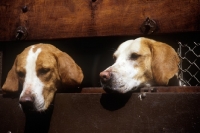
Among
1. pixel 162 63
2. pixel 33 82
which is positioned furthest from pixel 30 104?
pixel 162 63

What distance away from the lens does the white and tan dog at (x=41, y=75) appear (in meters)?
3.02

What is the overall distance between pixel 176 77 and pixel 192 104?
40.9 inches

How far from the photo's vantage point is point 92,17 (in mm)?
3594

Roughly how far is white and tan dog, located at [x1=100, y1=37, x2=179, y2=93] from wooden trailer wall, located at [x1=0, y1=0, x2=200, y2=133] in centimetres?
14

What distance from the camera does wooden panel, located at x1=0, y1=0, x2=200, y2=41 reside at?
329 centimetres

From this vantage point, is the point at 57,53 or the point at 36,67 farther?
the point at 57,53

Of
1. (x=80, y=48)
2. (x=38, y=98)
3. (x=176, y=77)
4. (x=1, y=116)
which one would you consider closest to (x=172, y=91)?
(x=176, y=77)

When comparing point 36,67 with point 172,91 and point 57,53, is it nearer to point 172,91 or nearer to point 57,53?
point 57,53

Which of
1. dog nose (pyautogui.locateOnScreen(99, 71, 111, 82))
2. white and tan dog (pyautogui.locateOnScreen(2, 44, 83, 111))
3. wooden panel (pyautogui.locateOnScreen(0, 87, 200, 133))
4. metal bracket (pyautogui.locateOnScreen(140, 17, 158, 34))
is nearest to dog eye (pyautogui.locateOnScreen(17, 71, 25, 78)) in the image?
white and tan dog (pyautogui.locateOnScreen(2, 44, 83, 111))

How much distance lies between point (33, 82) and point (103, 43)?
70.7 inches

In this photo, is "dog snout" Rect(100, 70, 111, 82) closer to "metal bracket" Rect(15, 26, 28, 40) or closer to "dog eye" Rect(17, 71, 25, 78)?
"dog eye" Rect(17, 71, 25, 78)

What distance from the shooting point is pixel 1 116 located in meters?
3.17

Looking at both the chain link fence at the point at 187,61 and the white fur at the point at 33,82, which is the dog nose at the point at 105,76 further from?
the chain link fence at the point at 187,61

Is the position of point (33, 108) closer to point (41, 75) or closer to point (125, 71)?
point (41, 75)
